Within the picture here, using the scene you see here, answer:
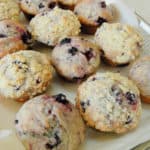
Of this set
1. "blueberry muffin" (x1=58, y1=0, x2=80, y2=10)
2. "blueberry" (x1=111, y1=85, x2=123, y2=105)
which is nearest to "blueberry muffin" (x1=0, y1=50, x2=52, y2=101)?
"blueberry" (x1=111, y1=85, x2=123, y2=105)

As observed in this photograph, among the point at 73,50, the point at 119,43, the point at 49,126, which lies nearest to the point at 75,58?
the point at 73,50

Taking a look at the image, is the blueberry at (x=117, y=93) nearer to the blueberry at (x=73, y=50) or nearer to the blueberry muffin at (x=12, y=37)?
the blueberry at (x=73, y=50)

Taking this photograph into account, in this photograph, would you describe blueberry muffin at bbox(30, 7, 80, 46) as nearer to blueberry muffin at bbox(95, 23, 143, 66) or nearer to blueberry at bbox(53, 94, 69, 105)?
blueberry muffin at bbox(95, 23, 143, 66)

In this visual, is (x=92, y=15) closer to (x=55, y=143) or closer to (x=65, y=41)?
(x=65, y=41)

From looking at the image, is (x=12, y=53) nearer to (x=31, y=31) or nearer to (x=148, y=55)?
(x=31, y=31)

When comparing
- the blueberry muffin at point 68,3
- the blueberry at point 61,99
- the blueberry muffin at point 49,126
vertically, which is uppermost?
the blueberry muffin at point 68,3

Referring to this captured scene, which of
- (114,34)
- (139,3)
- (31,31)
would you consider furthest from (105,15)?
(139,3)

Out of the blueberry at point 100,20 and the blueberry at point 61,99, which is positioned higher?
the blueberry at point 100,20

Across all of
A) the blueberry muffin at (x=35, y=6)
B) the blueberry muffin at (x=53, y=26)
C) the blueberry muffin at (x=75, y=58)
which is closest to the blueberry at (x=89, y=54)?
the blueberry muffin at (x=75, y=58)
